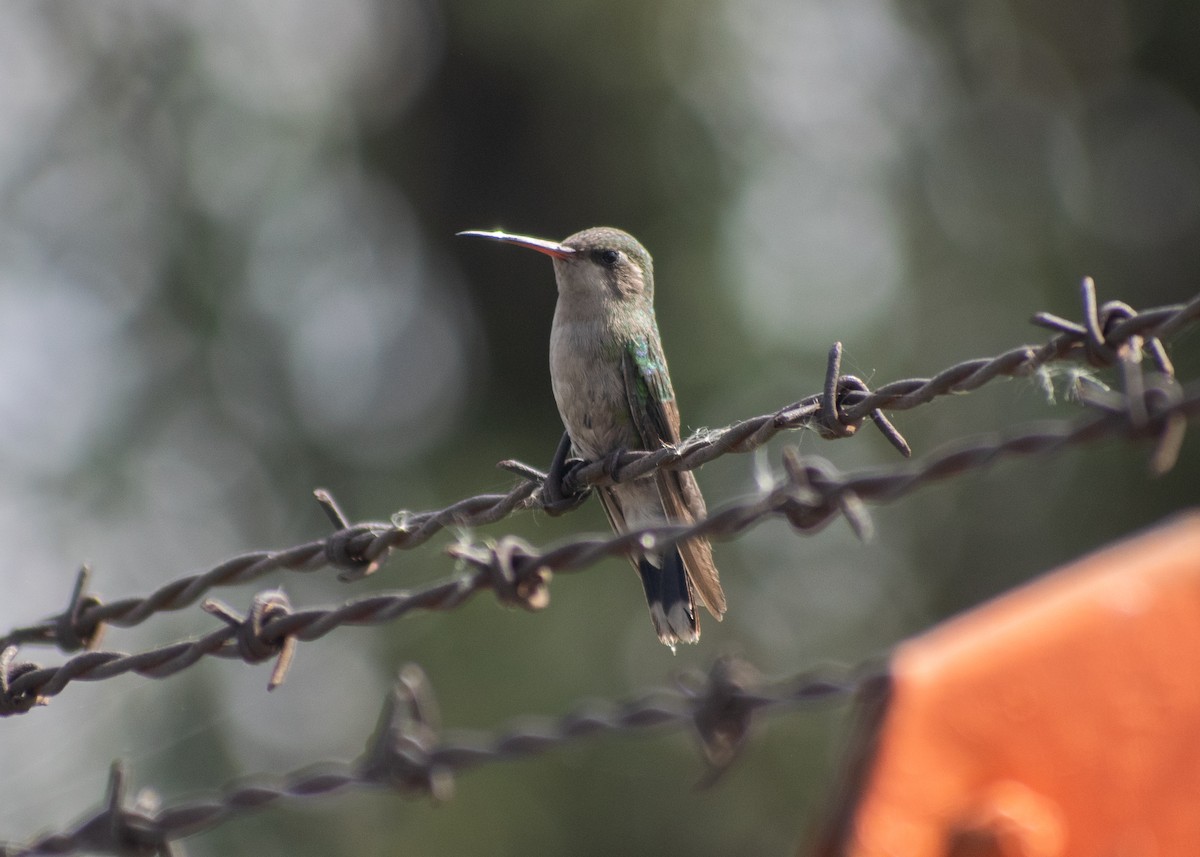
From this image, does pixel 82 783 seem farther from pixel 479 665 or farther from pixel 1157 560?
pixel 1157 560

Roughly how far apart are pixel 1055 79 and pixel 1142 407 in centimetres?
2191

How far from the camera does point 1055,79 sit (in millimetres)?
22594

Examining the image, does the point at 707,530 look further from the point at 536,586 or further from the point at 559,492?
the point at 559,492

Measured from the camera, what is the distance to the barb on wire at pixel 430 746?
2.56 meters

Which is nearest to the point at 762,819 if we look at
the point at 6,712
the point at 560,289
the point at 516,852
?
the point at 516,852

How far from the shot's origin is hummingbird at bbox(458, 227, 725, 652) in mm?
6254

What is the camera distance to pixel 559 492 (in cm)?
496

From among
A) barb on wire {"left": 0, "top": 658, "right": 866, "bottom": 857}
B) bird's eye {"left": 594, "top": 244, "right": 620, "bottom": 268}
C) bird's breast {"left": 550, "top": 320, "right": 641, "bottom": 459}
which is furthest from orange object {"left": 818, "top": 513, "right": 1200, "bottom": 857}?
bird's eye {"left": 594, "top": 244, "right": 620, "bottom": 268}

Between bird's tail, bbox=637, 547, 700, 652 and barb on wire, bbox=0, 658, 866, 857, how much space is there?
3.35 meters

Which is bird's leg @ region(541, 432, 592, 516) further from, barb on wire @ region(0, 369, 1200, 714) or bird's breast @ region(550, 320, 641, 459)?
barb on wire @ region(0, 369, 1200, 714)

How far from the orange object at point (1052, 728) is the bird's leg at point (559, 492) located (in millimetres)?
2246

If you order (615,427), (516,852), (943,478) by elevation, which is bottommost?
(516,852)

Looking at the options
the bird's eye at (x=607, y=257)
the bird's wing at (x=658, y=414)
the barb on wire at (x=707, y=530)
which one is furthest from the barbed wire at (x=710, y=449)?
the bird's eye at (x=607, y=257)

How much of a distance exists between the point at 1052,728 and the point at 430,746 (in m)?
1.21
